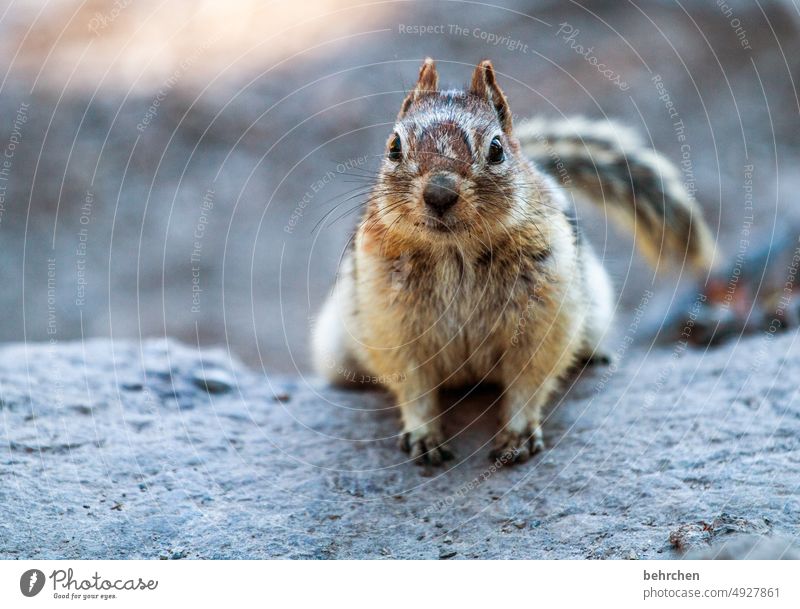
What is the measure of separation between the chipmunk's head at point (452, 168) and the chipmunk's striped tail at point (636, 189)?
840 mm

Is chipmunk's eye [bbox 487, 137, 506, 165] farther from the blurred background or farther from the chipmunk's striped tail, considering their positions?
the blurred background

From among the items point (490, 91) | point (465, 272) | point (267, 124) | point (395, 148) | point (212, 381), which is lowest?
point (212, 381)

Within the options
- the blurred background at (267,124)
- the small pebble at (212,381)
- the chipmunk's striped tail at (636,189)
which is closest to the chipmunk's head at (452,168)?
the chipmunk's striped tail at (636,189)

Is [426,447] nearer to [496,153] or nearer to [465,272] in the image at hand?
[465,272]

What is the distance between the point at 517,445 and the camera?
2439mm

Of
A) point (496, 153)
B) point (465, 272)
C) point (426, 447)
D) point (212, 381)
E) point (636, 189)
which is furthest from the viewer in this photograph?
point (636, 189)

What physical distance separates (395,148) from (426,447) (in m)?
0.94

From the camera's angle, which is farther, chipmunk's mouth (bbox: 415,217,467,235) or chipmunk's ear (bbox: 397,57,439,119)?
chipmunk's ear (bbox: 397,57,439,119)

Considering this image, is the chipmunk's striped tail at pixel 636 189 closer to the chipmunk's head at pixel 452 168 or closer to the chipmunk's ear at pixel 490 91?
the chipmunk's ear at pixel 490 91

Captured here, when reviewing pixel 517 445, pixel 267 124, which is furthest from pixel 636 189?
pixel 267 124

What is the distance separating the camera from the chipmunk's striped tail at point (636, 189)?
125 inches

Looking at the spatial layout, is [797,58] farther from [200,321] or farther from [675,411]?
[200,321]

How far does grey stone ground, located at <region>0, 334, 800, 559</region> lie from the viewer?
1.99 metres

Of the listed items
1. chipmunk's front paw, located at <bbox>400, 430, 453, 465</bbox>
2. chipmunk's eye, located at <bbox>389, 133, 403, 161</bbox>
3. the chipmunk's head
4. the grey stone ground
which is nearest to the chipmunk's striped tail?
the grey stone ground
